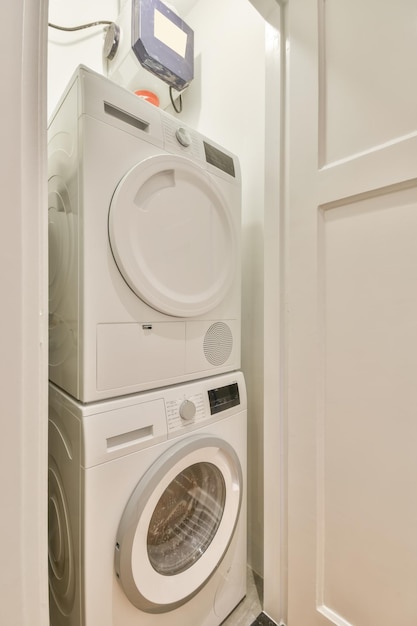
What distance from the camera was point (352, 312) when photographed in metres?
0.82

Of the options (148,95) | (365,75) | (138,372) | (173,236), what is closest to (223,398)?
(138,372)

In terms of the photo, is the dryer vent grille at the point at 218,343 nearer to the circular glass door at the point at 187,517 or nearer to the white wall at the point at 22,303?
the circular glass door at the point at 187,517

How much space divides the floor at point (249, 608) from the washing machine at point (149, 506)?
0.04 meters

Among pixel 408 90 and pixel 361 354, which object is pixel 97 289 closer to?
pixel 361 354

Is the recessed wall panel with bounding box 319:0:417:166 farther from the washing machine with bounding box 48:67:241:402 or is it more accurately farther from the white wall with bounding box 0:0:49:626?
the white wall with bounding box 0:0:49:626

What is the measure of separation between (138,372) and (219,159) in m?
0.83

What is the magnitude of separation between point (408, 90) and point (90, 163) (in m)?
0.83

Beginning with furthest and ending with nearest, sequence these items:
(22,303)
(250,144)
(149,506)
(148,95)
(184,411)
Result: (148,95)
(250,144)
(184,411)
(149,506)
(22,303)

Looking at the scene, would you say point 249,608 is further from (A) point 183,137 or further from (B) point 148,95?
(B) point 148,95

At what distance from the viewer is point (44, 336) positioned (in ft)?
1.50

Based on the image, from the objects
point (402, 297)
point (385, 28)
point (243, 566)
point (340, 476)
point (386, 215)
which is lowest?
point (243, 566)

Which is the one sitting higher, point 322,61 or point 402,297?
point 322,61

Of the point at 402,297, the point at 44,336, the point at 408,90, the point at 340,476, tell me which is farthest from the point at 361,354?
the point at 44,336

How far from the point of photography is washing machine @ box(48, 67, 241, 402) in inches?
28.6
